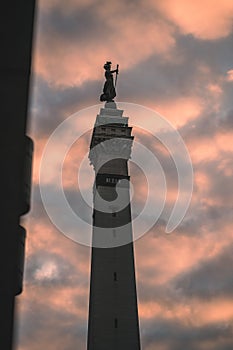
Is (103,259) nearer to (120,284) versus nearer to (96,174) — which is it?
(120,284)

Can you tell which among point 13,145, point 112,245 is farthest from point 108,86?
point 13,145

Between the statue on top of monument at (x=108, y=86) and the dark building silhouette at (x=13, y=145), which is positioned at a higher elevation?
the statue on top of monument at (x=108, y=86)

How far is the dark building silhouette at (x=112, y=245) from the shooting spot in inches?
2071

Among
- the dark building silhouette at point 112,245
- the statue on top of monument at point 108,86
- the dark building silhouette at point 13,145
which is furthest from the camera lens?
the statue on top of monument at point 108,86

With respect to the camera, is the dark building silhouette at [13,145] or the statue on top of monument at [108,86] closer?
the dark building silhouette at [13,145]

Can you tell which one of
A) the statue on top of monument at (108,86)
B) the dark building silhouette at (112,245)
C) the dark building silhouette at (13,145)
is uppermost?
the statue on top of monument at (108,86)

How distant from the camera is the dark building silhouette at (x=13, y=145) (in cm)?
895

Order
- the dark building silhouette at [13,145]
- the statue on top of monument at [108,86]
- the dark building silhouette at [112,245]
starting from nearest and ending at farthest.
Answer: the dark building silhouette at [13,145], the dark building silhouette at [112,245], the statue on top of monument at [108,86]

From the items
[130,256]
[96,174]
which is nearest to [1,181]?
[130,256]

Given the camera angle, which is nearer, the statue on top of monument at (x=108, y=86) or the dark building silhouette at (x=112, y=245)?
the dark building silhouette at (x=112, y=245)

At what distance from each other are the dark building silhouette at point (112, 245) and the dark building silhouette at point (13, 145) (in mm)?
45176

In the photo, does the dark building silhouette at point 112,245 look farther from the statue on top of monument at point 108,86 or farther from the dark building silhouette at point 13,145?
the dark building silhouette at point 13,145

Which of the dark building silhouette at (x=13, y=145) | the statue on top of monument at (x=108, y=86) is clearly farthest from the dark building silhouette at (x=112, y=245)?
the dark building silhouette at (x=13, y=145)

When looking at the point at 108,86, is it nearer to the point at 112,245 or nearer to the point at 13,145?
the point at 112,245
